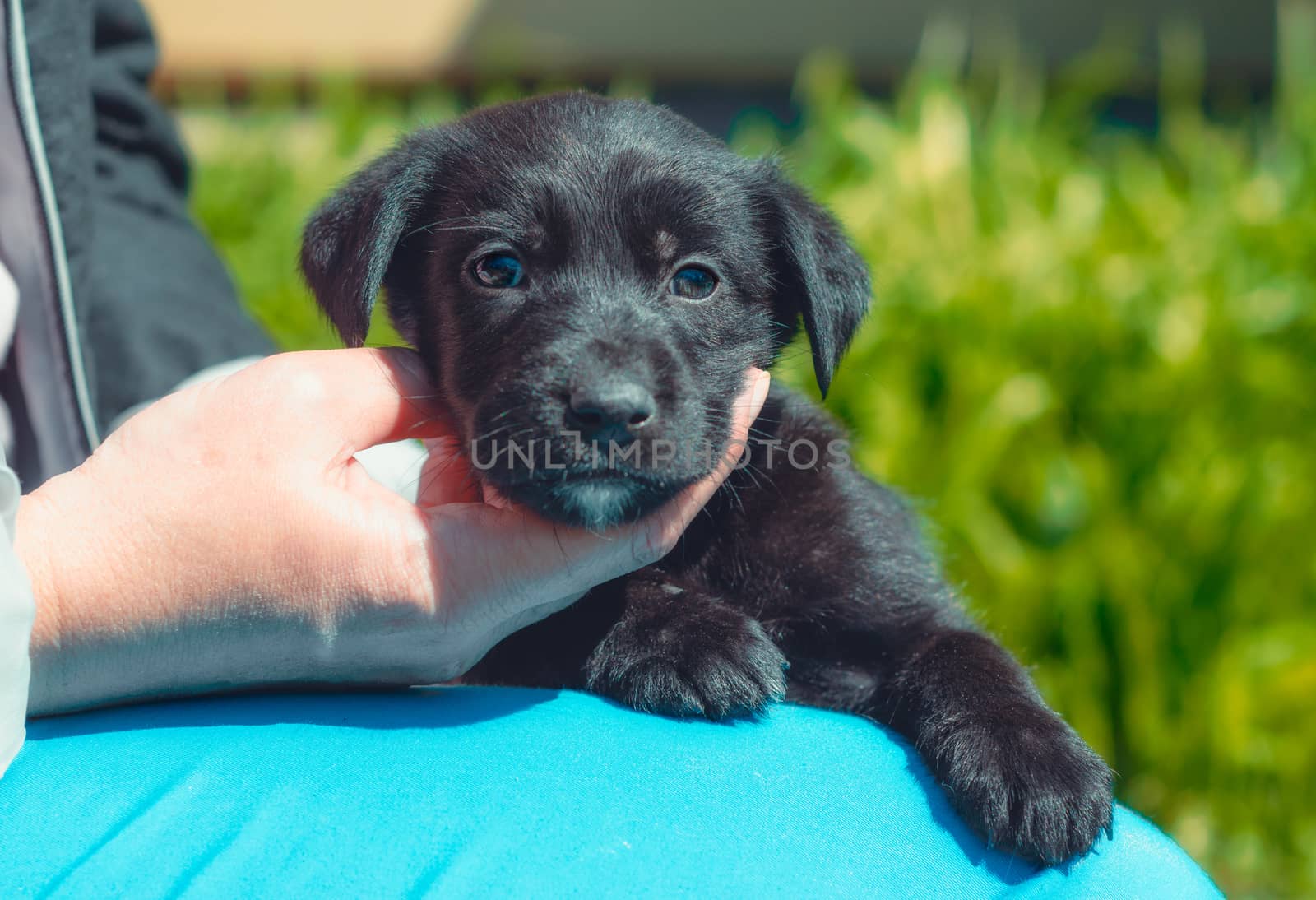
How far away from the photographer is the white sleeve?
1315 millimetres

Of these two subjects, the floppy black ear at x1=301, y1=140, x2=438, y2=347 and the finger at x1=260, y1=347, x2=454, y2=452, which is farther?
the floppy black ear at x1=301, y1=140, x2=438, y2=347

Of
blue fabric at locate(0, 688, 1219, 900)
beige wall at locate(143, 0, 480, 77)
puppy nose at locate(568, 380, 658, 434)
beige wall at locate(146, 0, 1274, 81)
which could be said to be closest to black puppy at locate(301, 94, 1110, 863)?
puppy nose at locate(568, 380, 658, 434)

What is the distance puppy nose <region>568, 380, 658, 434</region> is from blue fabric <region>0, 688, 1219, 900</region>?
41 cm

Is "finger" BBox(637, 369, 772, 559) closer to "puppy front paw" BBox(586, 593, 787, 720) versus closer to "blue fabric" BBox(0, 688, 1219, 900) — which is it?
"puppy front paw" BBox(586, 593, 787, 720)

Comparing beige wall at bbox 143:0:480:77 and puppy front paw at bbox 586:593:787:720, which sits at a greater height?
beige wall at bbox 143:0:480:77

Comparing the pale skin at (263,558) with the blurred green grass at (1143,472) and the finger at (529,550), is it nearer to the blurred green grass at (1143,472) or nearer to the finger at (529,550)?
the finger at (529,550)

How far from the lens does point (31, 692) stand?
1481 mm

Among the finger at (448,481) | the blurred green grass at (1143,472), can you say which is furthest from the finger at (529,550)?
the blurred green grass at (1143,472)

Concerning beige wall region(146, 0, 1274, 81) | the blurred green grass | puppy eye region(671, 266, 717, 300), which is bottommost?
the blurred green grass

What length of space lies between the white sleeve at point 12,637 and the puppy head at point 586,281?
62 centimetres

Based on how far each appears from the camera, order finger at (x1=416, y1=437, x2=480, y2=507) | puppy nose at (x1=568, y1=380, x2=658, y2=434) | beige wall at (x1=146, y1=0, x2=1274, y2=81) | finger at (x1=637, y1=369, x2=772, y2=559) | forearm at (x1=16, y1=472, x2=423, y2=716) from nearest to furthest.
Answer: forearm at (x1=16, y1=472, x2=423, y2=716)
puppy nose at (x1=568, y1=380, x2=658, y2=434)
finger at (x1=637, y1=369, x2=772, y2=559)
finger at (x1=416, y1=437, x2=480, y2=507)
beige wall at (x1=146, y1=0, x2=1274, y2=81)

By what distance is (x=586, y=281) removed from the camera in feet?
6.23

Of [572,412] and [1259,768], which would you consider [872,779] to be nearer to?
[572,412]

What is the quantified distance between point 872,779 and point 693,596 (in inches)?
18.8
